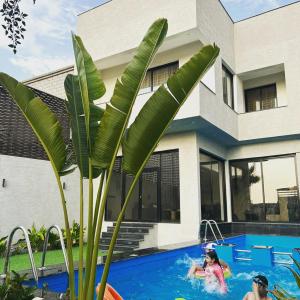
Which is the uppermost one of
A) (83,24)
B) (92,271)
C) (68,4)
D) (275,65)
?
(83,24)

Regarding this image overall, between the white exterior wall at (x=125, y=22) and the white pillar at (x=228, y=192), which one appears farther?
the white pillar at (x=228, y=192)

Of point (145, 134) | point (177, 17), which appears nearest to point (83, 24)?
point (177, 17)

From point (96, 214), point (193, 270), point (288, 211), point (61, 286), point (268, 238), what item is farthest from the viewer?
point (288, 211)

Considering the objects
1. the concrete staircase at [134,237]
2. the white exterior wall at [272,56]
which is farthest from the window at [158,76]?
the concrete staircase at [134,237]

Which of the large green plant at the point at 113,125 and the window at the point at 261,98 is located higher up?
the window at the point at 261,98

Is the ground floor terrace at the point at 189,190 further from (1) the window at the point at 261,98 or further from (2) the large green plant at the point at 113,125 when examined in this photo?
(2) the large green plant at the point at 113,125

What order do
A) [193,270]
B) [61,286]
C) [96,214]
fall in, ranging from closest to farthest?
[96,214] < [61,286] < [193,270]

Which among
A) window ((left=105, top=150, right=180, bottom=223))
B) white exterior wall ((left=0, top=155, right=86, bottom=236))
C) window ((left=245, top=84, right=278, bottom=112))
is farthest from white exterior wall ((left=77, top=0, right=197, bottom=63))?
window ((left=245, top=84, right=278, bottom=112))

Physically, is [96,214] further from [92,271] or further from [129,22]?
[129,22]

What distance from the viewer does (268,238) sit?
13.2 metres

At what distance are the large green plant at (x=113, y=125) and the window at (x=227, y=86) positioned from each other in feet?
38.4

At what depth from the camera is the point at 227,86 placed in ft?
50.0

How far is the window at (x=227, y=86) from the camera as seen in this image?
48.7ft

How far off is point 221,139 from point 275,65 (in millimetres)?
4220
